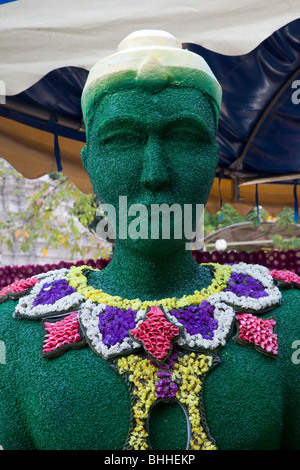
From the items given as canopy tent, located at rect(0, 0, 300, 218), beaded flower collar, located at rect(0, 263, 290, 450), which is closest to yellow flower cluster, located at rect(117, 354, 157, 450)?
beaded flower collar, located at rect(0, 263, 290, 450)

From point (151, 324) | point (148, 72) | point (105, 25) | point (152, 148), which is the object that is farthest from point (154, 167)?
point (105, 25)

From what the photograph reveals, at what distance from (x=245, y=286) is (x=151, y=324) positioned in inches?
12.2

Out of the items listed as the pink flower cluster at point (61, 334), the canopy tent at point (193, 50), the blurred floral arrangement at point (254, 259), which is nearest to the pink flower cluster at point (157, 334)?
the pink flower cluster at point (61, 334)

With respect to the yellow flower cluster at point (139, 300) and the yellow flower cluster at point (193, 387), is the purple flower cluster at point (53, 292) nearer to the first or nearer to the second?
the yellow flower cluster at point (139, 300)

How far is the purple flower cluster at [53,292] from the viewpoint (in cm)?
119

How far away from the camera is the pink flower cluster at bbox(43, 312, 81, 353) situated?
1081 mm

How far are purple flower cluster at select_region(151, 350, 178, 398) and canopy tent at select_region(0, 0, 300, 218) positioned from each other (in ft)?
3.27

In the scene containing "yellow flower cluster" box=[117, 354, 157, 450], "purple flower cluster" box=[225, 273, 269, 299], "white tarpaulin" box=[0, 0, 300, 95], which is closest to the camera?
"yellow flower cluster" box=[117, 354, 157, 450]

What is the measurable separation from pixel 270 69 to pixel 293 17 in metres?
0.68

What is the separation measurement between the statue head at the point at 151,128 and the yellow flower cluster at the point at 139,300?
23 centimetres

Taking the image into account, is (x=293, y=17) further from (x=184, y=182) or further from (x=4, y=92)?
(x=4, y=92)

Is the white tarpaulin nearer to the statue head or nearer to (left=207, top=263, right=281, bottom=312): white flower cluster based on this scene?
the statue head
